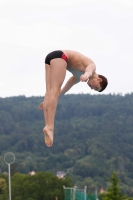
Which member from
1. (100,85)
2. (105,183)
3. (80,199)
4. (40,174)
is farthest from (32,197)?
(100,85)

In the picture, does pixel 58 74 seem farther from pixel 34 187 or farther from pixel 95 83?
pixel 34 187

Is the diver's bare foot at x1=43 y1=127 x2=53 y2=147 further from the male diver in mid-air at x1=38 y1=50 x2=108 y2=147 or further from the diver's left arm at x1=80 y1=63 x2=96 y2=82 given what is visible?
the diver's left arm at x1=80 y1=63 x2=96 y2=82

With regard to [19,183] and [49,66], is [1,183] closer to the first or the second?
[19,183]

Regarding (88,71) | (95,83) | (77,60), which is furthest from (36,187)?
(88,71)

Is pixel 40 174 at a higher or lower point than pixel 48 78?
higher

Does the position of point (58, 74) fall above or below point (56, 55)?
below

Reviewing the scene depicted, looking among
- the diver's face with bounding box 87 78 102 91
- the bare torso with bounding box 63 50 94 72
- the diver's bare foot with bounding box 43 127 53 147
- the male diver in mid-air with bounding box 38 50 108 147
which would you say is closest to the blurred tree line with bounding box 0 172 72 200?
the diver's face with bounding box 87 78 102 91

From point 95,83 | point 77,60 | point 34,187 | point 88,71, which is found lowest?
point 95,83

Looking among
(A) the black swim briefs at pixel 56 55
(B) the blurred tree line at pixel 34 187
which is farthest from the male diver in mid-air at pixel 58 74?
(B) the blurred tree line at pixel 34 187

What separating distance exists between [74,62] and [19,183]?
10625cm

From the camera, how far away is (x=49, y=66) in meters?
15.9

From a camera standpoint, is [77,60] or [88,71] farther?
[77,60]

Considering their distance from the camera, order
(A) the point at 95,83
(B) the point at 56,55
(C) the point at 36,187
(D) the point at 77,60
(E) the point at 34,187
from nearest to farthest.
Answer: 1. (B) the point at 56,55
2. (D) the point at 77,60
3. (A) the point at 95,83
4. (E) the point at 34,187
5. (C) the point at 36,187

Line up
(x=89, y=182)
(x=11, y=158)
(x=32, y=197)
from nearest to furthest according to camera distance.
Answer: (x=11, y=158)
(x=32, y=197)
(x=89, y=182)
